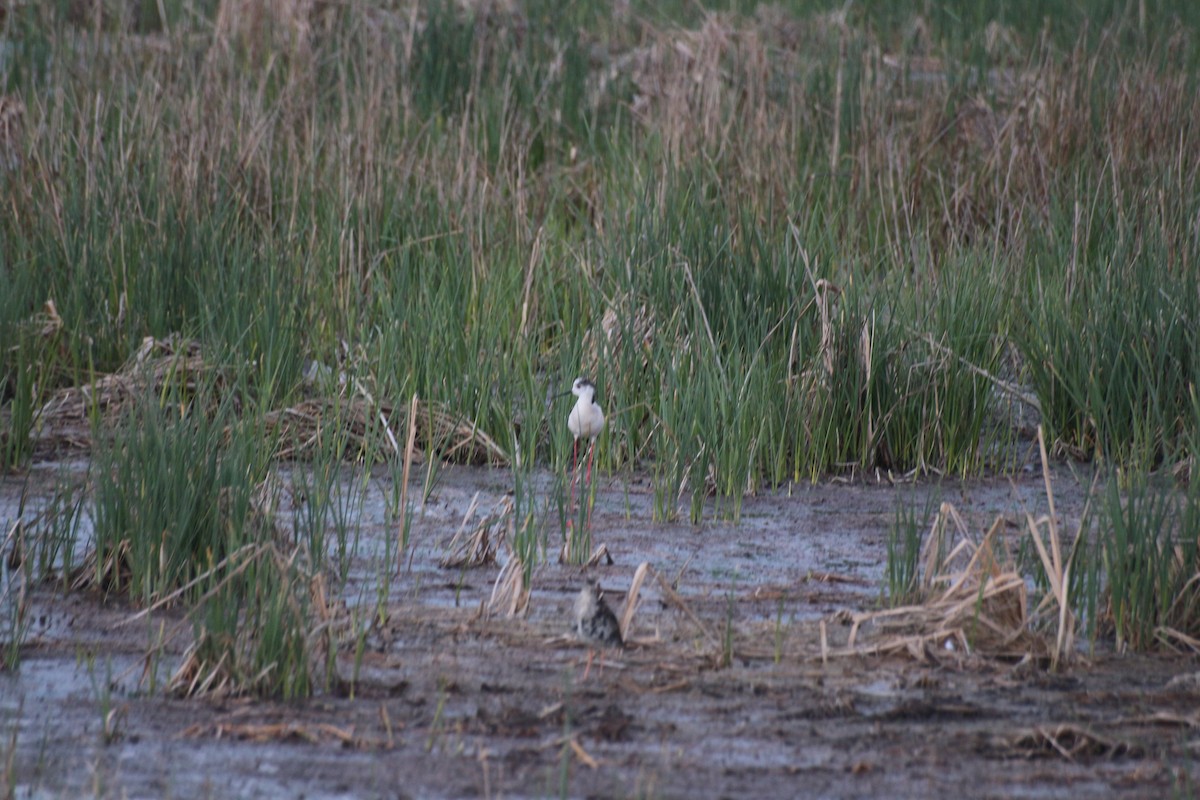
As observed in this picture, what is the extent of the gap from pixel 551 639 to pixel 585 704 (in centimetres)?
38

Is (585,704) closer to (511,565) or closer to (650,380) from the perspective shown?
(511,565)

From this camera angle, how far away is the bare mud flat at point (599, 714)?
271 cm

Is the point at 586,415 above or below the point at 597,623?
above

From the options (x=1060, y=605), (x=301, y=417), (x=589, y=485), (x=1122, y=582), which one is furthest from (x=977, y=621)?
(x=301, y=417)

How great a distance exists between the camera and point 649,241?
5.65 meters

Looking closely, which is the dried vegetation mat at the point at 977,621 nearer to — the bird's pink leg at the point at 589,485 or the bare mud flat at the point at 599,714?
the bare mud flat at the point at 599,714

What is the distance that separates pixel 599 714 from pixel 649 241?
290 cm

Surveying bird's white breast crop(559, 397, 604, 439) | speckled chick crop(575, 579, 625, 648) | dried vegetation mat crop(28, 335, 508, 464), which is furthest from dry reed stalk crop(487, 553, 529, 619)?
dried vegetation mat crop(28, 335, 508, 464)

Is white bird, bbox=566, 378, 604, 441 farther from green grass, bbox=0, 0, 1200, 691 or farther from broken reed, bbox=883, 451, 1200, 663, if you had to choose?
broken reed, bbox=883, 451, 1200, 663

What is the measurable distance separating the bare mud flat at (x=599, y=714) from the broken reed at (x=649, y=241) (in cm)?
88

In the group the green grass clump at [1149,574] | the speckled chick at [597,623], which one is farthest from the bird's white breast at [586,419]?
the green grass clump at [1149,574]

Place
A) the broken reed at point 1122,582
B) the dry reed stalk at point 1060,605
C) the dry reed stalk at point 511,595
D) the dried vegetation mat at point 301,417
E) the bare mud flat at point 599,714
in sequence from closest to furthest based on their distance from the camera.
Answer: the bare mud flat at point 599,714 → the dry reed stalk at point 1060,605 → the broken reed at point 1122,582 → the dry reed stalk at point 511,595 → the dried vegetation mat at point 301,417

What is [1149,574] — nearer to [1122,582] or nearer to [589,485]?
[1122,582]

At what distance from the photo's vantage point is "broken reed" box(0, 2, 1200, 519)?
5.12 meters
